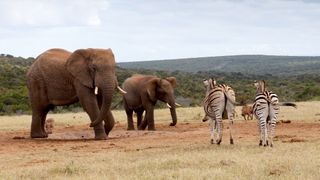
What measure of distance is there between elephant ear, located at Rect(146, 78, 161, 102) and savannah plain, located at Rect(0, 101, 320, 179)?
2.38 m

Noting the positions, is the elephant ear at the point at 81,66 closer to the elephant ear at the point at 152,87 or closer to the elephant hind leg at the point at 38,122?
the elephant hind leg at the point at 38,122

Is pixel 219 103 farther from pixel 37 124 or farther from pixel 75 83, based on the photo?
pixel 37 124

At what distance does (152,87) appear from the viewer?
2562cm

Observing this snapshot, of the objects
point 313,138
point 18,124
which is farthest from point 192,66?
point 313,138

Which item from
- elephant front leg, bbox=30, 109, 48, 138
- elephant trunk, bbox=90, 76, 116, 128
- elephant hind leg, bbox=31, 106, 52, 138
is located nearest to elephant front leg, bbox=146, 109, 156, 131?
elephant hind leg, bbox=31, 106, 52, 138

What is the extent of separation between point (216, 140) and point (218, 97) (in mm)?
1748

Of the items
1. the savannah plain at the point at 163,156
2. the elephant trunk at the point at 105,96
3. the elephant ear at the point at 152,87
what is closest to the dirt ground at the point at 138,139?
the savannah plain at the point at 163,156

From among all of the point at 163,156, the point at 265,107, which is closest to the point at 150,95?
the point at 265,107

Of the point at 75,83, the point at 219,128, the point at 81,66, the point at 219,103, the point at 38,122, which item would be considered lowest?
the point at 38,122

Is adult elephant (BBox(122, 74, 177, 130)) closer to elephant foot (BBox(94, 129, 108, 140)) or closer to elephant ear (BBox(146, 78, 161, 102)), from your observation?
elephant ear (BBox(146, 78, 161, 102))

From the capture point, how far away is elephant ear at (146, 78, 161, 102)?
1003 inches

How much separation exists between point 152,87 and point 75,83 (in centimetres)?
476

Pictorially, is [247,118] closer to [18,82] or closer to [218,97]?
[218,97]

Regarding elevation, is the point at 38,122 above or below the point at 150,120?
above
